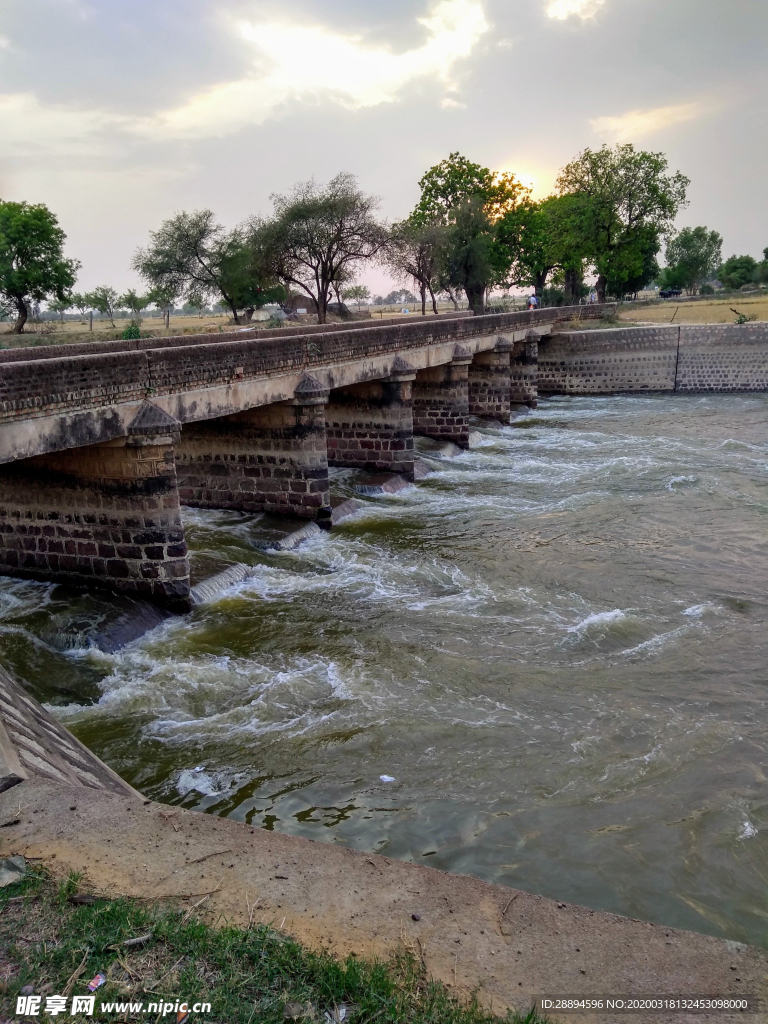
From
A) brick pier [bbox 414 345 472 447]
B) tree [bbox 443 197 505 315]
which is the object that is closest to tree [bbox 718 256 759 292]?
tree [bbox 443 197 505 315]

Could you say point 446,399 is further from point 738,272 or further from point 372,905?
point 738,272

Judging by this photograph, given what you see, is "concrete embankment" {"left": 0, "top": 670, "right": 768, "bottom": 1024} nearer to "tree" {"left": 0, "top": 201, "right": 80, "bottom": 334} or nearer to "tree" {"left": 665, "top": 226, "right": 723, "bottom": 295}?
"tree" {"left": 0, "top": 201, "right": 80, "bottom": 334}

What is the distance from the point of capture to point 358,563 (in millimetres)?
11344

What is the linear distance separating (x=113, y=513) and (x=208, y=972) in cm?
738

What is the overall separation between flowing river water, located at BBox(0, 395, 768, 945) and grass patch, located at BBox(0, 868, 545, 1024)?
2323 millimetres

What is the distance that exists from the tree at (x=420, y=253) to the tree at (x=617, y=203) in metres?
7.71

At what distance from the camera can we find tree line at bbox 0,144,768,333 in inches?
1438

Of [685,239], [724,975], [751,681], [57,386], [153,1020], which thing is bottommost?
[751,681]

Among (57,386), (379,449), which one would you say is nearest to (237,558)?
(57,386)

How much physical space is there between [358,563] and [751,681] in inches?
215

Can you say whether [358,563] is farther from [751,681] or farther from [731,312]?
[731,312]

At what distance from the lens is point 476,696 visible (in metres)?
7.39

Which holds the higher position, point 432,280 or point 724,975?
point 432,280

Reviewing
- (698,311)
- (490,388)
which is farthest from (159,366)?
(698,311)
